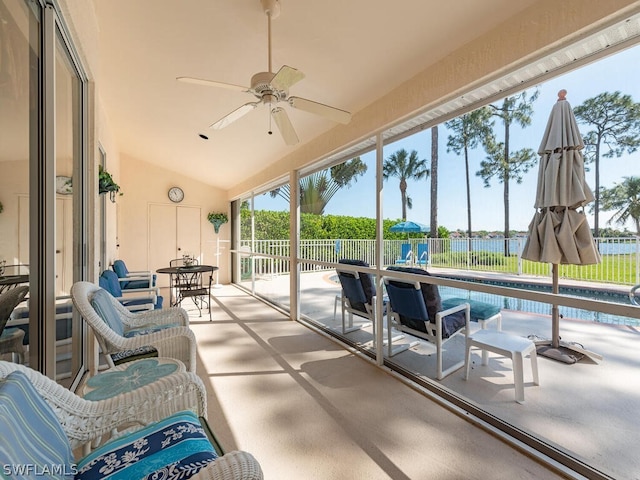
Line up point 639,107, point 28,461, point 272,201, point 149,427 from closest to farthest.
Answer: point 28,461 → point 149,427 → point 639,107 → point 272,201

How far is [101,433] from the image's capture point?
112 centimetres

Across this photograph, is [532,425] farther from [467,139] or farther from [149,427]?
[149,427]

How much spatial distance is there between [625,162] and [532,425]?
1.70 metres

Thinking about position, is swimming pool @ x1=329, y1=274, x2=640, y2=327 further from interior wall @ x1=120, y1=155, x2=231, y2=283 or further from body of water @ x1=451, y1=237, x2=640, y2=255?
interior wall @ x1=120, y1=155, x2=231, y2=283

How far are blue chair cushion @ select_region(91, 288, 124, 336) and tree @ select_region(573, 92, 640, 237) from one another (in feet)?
10.3

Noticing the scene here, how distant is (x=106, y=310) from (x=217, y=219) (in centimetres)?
576

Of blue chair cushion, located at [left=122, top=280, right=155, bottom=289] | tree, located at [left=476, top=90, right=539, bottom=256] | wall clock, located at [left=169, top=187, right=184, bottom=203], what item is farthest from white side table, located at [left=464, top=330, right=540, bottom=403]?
wall clock, located at [left=169, top=187, right=184, bottom=203]

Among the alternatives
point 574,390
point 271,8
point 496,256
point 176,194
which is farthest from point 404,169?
point 176,194

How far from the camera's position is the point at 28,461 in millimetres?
762

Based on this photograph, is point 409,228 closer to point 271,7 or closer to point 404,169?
point 404,169

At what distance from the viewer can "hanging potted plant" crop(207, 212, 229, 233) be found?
747cm

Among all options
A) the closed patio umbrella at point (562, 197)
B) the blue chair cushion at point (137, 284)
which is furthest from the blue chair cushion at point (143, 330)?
the closed patio umbrella at point (562, 197)

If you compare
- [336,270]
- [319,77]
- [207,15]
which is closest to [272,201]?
[336,270]

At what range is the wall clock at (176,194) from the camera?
23.4 feet
